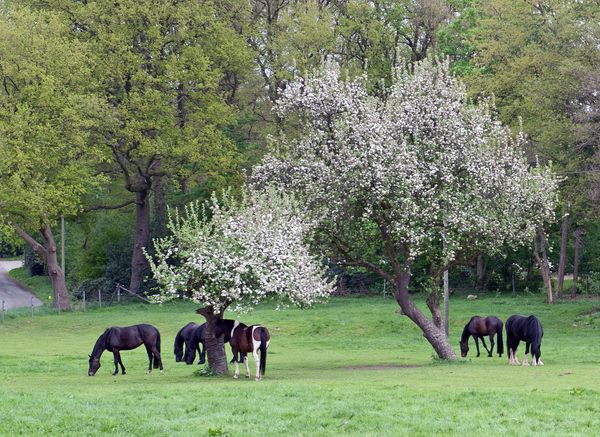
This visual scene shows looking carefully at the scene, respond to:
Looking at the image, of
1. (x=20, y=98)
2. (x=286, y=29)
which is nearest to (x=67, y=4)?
(x=20, y=98)

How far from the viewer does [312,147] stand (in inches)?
1237

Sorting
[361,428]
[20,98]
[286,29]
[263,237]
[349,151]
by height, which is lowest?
[361,428]

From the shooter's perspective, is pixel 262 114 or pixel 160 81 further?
pixel 262 114

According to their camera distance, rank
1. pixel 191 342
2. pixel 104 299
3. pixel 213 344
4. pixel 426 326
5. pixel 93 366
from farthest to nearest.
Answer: pixel 104 299 → pixel 191 342 → pixel 426 326 → pixel 93 366 → pixel 213 344

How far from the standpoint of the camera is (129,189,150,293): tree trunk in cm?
6366

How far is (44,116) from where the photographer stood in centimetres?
5769

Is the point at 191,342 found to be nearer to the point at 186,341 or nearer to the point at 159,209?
the point at 186,341

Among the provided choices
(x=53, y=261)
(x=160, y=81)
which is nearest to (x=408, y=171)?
(x=160, y=81)

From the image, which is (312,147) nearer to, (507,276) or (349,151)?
(349,151)

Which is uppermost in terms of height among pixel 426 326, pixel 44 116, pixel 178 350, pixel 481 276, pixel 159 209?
pixel 44 116

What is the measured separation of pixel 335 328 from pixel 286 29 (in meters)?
25.7

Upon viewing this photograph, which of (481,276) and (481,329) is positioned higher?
(481,276)

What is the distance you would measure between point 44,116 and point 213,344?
32.2m

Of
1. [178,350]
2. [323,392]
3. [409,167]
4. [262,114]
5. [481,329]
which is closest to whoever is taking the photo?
[323,392]
